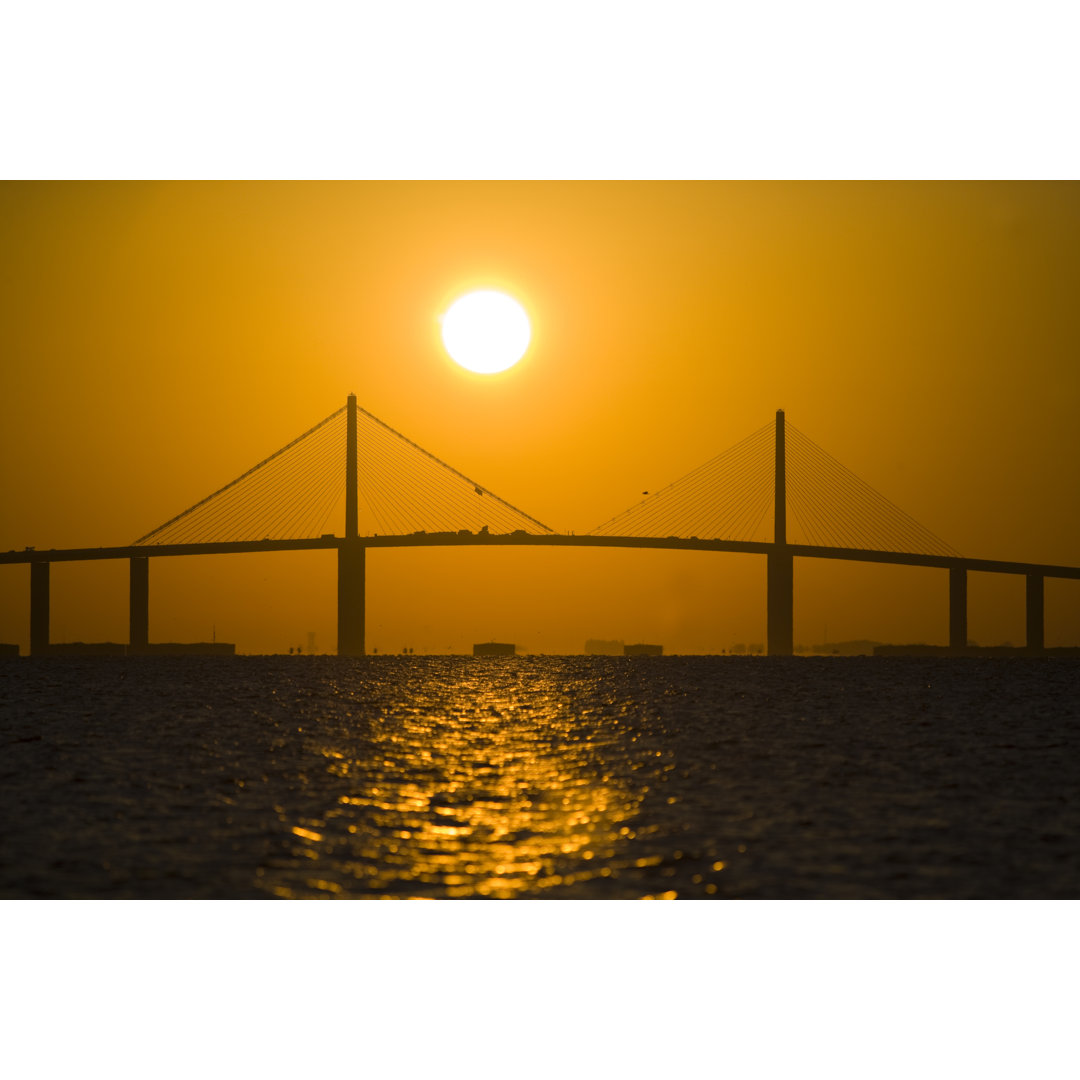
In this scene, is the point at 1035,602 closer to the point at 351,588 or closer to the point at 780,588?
the point at 780,588

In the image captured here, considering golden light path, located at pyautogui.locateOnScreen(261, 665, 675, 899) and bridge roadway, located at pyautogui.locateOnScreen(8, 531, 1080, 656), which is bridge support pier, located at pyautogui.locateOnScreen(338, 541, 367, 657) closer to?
bridge roadway, located at pyautogui.locateOnScreen(8, 531, 1080, 656)

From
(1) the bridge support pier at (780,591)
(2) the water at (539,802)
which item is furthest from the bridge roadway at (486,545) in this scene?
(2) the water at (539,802)

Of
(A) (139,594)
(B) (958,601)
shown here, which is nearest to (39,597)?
(A) (139,594)

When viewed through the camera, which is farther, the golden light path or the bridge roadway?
the bridge roadway

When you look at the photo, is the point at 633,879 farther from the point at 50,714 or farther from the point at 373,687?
the point at 373,687

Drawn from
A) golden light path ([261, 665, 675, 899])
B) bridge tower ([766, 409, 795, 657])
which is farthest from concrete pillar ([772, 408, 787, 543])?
golden light path ([261, 665, 675, 899])

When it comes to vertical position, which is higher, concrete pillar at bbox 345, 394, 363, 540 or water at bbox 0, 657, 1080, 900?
concrete pillar at bbox 345, 394, 363, 540

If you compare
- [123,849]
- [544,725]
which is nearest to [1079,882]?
[123,849]
